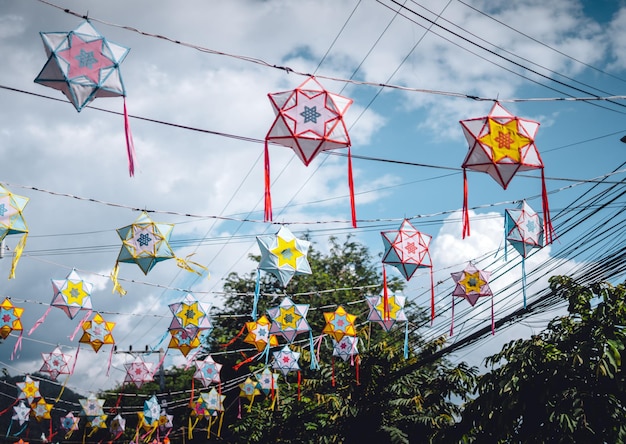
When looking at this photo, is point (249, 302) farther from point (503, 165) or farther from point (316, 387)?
point (503, 165)

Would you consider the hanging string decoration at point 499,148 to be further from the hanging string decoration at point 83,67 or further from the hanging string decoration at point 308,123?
the hanging string decoration at point 83,67

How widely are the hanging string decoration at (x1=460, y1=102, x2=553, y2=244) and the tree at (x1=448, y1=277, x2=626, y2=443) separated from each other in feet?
5.75

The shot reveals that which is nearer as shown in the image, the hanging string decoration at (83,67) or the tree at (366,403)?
the hanging string decoration at (83,67)

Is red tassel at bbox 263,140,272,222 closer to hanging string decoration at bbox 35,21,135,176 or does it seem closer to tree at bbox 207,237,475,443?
hanging string decoration at bbox 35,21,135,176

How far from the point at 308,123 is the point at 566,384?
14.8ft

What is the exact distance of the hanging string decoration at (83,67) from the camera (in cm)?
557

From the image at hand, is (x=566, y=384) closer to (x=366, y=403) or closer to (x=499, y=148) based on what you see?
(x=499, y=148)

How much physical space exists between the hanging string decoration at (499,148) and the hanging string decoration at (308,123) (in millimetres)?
1458

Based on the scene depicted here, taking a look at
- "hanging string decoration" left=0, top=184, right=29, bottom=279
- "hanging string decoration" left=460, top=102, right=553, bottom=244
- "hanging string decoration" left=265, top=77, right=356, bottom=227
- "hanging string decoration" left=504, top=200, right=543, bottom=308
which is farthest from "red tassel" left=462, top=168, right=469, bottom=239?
"hanging string decoration" left=0, top=184, right=29, bottom=279

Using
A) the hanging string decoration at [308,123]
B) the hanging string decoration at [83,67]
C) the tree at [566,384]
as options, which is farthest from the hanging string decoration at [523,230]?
the hanging string decoration at [83,67]

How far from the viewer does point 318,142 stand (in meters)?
6.30

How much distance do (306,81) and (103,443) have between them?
34.4 m

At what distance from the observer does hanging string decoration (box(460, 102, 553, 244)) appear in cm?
681

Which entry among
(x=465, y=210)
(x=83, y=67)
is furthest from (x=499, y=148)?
(x=83, y=67)
